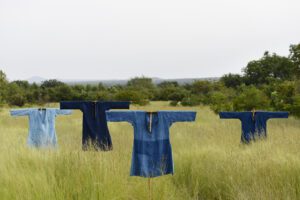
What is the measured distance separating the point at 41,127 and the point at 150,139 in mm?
3466

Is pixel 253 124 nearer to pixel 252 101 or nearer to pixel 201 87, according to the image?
pixel 252 101

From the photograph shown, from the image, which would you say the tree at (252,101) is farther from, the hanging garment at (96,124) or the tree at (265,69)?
the tree at (265,69)

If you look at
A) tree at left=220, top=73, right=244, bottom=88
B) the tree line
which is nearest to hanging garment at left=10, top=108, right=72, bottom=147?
the tree line

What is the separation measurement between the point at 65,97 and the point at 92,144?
37.9 meters

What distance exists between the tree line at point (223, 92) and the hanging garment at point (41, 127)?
8515mm

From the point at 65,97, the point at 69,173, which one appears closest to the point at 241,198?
the point at 69,173

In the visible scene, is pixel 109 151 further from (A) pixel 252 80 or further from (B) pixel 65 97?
(B) pixel 65 97

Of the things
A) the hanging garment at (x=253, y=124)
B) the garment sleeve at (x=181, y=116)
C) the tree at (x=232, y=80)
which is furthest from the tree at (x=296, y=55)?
the tree at (x=232, y=80)

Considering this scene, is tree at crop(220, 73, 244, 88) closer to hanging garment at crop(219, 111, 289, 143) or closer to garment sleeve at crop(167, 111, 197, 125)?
hanging garment at crop(219, 111, 289, 143)

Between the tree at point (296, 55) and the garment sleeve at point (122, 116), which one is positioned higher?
the tree at point (296, 55)

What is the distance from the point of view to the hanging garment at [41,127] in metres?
7.05

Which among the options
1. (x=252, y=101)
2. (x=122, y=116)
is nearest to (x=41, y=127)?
(x=122, y=116)

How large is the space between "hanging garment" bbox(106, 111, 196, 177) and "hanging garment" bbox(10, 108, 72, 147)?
3107 mm

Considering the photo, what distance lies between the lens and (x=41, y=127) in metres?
7.10
